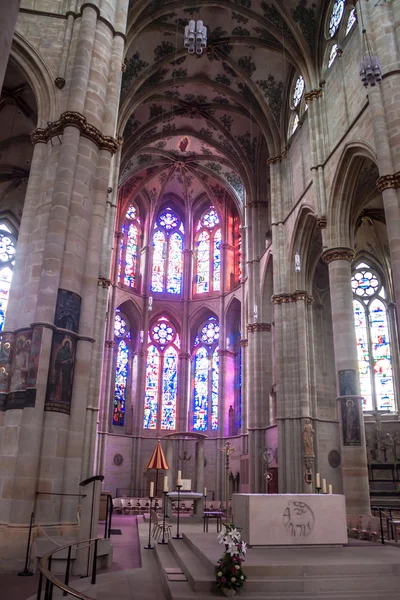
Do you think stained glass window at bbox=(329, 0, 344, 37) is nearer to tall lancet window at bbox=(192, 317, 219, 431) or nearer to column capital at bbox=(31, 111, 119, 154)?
column capital at bbox=(31, 111, 119, 154)

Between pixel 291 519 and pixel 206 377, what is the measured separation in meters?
24.2

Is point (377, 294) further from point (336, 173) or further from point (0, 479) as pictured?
point (0, 479)

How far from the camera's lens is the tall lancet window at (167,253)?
118 ft

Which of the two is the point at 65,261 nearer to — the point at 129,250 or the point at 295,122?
the point at 295,122

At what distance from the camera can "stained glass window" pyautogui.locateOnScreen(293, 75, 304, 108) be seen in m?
23.7

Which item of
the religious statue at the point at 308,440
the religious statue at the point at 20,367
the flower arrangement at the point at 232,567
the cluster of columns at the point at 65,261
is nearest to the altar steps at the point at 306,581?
the flower arrangement at the point at 232,567

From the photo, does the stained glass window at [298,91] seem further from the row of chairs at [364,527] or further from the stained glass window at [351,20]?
the row of chairs at [364,527]

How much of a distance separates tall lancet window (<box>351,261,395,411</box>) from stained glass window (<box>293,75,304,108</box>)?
946 centimetres

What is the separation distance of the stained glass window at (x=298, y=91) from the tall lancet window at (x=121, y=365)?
55.2 feet

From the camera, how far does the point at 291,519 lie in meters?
9.73

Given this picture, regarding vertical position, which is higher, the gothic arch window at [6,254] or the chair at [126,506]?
the gothic arch window at [6,254]

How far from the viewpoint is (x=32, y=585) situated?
7.79 meters

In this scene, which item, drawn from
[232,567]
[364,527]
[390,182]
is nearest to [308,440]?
[364,527]

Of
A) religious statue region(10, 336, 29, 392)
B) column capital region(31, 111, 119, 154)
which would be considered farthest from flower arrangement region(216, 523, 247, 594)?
column capital region(31, 111, 119, 154)
